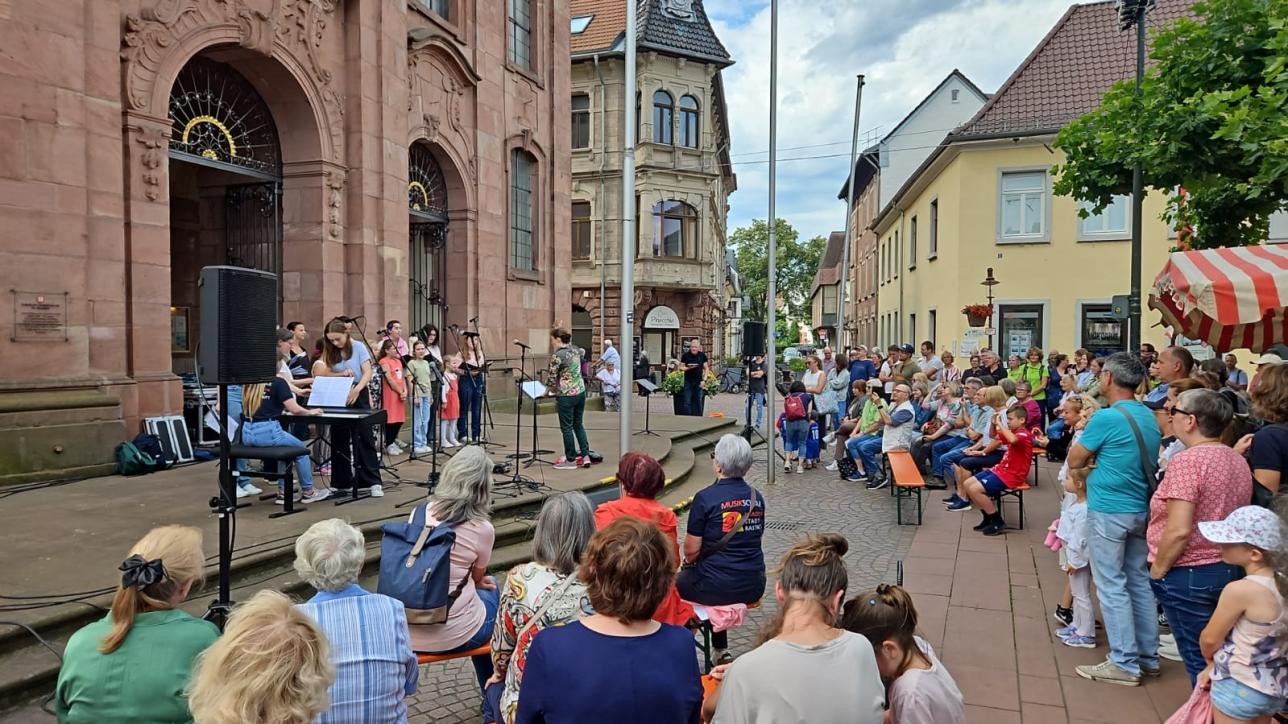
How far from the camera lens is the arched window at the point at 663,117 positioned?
31.6 metres

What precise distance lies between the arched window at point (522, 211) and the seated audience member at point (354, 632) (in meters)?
14.8

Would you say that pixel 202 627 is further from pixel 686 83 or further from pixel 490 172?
pixel 686 83

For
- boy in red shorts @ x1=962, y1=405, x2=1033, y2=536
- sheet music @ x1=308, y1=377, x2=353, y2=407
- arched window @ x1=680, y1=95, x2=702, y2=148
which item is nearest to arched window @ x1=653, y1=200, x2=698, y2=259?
arched window @ x1=680, y1=95, x2=702, y2=148

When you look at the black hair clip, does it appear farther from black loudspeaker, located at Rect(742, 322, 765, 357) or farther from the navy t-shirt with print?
black loudspeaker, located at Rect(742, 322, 765, 357)

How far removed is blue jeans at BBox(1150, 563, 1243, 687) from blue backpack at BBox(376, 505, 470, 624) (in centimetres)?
349

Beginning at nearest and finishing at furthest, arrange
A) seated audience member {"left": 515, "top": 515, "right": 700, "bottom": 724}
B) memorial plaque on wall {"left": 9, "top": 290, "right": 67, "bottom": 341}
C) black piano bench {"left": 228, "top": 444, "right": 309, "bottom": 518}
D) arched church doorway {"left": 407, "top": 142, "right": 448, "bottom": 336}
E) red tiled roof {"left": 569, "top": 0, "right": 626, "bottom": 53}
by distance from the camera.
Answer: seated audience member {"left": 515, "top": 515, "right": 700, "bottom": 724}
black piano bench {"left": 228, "top": 444, "right": 309, "bottom": 518}
memorial plaque on wall {"left": 9, "top": 290, "right": 67, "bottom": 341}
arched church doorway {"left": 407, "top": 142, "right": 448, "bottom": 336}
red tiled roof {"left": 569, "top": 0, "right": 626, "bottom": 53}

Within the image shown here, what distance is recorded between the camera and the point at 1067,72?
836 inches

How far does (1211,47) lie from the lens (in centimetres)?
733

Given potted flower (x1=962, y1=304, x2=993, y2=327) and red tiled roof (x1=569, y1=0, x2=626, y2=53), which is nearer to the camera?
potted flower (x1=962, y1=304, x2=993, y2=327)

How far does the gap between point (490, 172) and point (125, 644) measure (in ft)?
48.4

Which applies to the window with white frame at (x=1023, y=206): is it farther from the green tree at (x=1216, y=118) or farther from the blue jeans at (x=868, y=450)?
the blue jeans at (x=868, y=450)

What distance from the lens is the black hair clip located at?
2.49 m

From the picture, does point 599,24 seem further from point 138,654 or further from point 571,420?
point 138,654

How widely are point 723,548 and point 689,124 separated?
3011 centimetres
